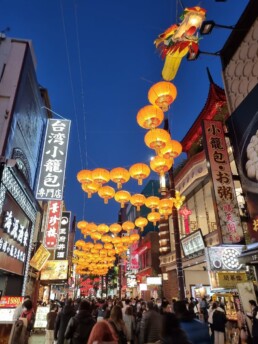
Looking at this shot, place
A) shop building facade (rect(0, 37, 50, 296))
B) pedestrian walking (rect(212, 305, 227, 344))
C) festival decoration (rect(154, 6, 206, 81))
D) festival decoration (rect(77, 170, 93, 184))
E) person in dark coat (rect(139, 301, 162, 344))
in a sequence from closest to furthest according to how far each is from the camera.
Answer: person in dark coat (rect(139, 301, 162, 344)) < festival decoration (rect(154, 6, 206, 81)) < pedestrian walking (rect(212, 305, 227, 344)) < shop building facade (rect(0, 37, 50, 296)) < festival decoration (rect(77, 170, 93, 184))

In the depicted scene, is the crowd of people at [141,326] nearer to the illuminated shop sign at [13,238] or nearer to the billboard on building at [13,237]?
the billboard on building at [13,237]

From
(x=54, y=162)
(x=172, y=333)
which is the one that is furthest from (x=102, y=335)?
(x=54, y=162)

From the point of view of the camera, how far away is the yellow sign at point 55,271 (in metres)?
21.9

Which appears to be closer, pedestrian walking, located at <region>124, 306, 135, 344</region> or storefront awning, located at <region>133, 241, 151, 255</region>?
pedestrian walking, located at <region>124, 306, 135, 344</region>

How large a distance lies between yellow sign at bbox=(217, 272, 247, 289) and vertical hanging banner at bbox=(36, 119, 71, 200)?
7.80 metres

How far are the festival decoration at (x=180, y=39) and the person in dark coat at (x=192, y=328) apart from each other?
23.9 feet

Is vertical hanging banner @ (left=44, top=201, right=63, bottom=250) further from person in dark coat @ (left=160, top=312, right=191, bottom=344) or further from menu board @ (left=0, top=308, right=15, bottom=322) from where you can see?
person in dark coat @ (left=160, top=312, right=191, bottom=344)

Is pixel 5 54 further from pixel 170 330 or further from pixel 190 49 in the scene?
pixel 170 330

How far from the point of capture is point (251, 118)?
33.4ft

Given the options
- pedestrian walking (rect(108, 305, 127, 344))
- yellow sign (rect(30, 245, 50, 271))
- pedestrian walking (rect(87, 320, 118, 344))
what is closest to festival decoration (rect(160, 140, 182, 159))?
pedestrian walking (rect(108, 305, 127, 344))

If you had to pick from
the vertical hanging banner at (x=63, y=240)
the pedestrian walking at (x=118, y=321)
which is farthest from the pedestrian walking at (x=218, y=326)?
the vertical hanging banner at (x=63, y=240)


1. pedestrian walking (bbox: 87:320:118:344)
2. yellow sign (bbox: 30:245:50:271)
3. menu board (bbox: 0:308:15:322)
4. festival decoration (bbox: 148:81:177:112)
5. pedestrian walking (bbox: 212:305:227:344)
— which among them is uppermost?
festival decoration (bbox: 148:81:177:112)

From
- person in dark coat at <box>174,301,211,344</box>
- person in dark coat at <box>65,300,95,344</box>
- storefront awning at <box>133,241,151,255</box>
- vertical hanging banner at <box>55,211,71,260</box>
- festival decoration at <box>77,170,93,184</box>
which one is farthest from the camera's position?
storefront awning at <box>133,241,151,255</box>

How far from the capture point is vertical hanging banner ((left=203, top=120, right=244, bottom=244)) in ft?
34.4
